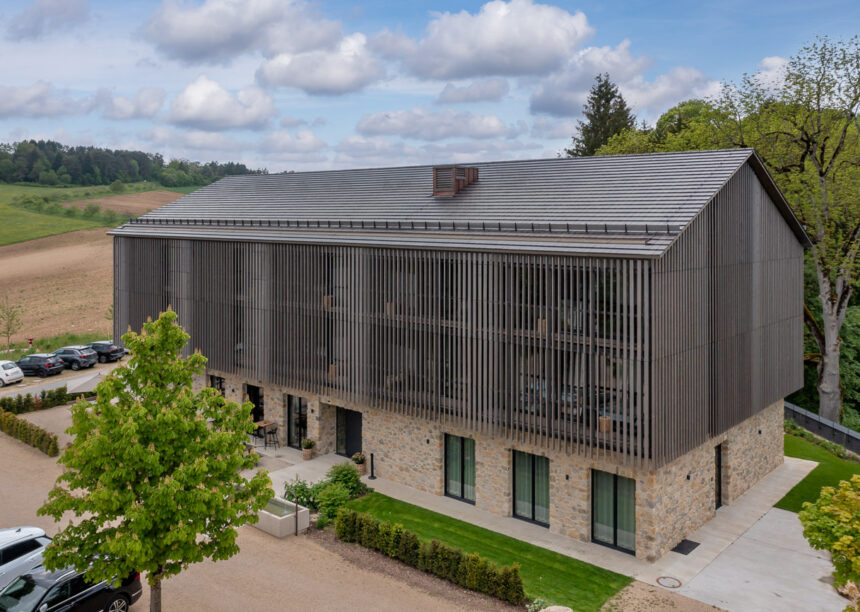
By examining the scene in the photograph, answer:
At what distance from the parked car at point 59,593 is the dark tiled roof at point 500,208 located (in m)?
12.1

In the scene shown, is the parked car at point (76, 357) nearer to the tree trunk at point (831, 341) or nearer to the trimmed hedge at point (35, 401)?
the trimmed hedge at point (35, 401)

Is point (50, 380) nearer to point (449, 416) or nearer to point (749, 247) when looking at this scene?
point (449, 416)

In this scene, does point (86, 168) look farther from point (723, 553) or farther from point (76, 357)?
point (723, 553)

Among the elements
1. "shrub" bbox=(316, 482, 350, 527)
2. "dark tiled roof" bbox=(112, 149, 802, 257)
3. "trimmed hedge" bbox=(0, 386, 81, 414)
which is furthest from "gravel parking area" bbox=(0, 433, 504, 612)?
"trimmed hedge" bbox=(0, 386, 81, 414)

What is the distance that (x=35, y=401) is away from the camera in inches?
1294

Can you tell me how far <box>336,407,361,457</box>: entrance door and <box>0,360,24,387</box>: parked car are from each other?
76.8 feet

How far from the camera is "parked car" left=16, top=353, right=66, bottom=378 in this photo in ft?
129

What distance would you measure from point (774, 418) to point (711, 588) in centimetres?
1021

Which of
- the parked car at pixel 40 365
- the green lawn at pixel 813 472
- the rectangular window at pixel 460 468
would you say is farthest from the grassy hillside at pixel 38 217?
the green lawn at pixel 813 472

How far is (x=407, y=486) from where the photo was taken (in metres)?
22.7

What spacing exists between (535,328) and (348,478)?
26.4 ft

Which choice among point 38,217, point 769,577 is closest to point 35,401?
point 769,577

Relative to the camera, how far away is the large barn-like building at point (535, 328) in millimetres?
17141

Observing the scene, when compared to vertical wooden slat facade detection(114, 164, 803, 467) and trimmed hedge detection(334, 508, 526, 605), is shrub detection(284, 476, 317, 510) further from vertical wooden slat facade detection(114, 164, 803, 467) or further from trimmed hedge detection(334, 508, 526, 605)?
vertical wooden slat facade detection(114, 164, 803, 467)
